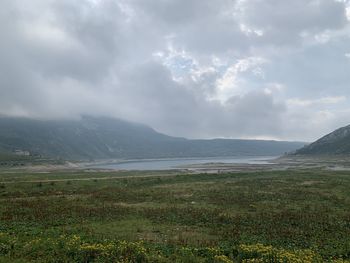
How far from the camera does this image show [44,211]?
36.2 m

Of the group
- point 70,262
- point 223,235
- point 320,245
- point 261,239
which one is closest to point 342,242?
point 320,245

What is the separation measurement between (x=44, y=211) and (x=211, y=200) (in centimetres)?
2159

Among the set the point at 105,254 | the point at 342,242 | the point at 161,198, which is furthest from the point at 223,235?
the point at 161,198

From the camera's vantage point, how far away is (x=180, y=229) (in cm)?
2917

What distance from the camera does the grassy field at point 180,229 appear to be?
2025cm

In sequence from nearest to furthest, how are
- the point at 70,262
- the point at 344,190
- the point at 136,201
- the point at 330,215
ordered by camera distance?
the point at 70,262
the point at 330,215
the point at 136,201
the point at 344,190

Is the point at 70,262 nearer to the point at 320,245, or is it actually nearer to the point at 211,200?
the point at 320,245

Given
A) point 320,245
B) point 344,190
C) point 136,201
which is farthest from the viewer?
point 344,190

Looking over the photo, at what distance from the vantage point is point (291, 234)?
26953 millimetres

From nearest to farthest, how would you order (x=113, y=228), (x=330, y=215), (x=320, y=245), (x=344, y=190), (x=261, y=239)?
(x=320, y=245) < (x=261, y=239) < (x=113, y=228) < (x=330, y=215) < (x=344, y=190)

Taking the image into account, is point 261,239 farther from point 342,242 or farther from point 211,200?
point 211,200

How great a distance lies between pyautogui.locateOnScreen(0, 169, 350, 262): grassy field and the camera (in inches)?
797

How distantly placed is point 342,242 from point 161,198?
Answer: 92.4ft

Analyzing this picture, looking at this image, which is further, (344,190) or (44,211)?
(344,190)
